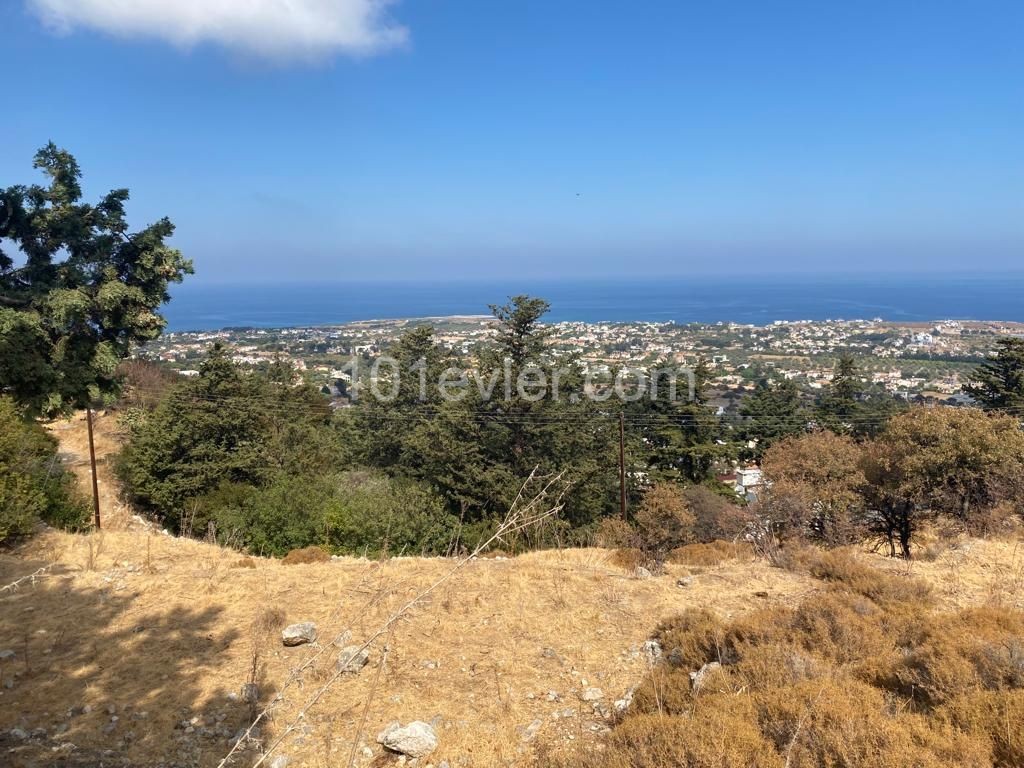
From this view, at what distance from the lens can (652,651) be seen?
486cm

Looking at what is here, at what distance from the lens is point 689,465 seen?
2422 centimetres

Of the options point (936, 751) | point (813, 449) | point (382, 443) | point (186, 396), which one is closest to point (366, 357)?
point (382, 443)

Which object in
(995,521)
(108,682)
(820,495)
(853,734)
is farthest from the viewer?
(820,495)

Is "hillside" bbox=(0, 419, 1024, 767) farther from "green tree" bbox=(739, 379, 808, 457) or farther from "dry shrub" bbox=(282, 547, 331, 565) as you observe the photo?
"green tree" bbox=(739, 379, 808, 457)

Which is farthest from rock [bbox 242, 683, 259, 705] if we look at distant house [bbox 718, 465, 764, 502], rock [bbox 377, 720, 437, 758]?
distant house [bbox 718, 465, 764, 502]

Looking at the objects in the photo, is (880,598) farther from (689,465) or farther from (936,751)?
(689,465)

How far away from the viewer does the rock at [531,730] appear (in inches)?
145

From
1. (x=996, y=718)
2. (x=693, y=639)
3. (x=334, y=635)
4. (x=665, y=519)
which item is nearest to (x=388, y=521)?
(x=665, y=519)

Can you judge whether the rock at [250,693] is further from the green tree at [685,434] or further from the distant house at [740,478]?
the distant house at [740,478]

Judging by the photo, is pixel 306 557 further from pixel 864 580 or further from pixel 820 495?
pixel 820 495

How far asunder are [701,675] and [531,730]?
50.3 inches

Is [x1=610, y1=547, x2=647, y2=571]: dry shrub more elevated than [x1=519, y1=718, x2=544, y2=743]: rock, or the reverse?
[x1=519, y1=718, x2=544, y2=743]: rock

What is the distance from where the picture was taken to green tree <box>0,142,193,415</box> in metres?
4.20

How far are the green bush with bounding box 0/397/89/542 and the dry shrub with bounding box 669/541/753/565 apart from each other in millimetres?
8296
